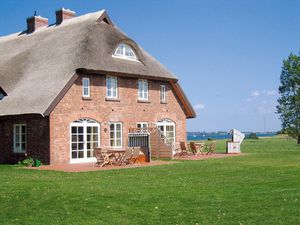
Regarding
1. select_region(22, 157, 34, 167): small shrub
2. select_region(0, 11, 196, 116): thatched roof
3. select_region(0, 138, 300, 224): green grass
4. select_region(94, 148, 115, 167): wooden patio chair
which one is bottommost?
select_region(0, 138, 300, 224): green grass

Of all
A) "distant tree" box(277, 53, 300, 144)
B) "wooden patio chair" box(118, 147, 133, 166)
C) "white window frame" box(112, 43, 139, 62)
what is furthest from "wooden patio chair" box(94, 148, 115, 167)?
"distant tree" box(277, 53, 300, 144)

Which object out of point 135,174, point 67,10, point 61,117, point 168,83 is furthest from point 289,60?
point 135,174

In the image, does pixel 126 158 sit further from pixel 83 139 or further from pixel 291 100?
pixel 291 100

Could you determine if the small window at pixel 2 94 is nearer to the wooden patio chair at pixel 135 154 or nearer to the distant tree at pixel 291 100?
the wooden patio chair at pixel 135 154

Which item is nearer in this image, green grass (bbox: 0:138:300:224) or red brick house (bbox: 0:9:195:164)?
green grass (bbox: 0:138:300:224)

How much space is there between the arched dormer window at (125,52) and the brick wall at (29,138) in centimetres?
652

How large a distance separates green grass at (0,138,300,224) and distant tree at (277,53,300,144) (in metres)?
32.6

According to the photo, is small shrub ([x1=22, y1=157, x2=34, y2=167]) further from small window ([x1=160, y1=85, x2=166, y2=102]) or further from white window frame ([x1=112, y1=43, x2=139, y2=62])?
small window ([x1=160, y1=85, x2=166, y2=102])

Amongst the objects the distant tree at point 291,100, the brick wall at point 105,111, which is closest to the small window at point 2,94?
the brick wall at point 105,111

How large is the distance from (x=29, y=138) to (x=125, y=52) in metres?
8.08

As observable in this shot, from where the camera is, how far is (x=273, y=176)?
16438mm

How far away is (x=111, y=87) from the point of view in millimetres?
28109

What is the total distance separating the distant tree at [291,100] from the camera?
160 feet

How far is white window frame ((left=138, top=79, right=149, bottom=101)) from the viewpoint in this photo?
30047 millimetres
